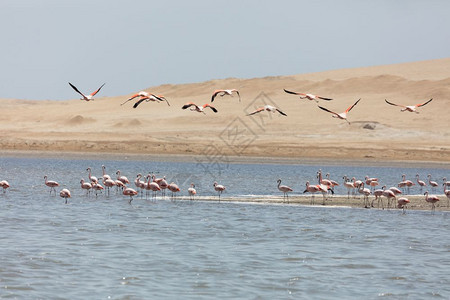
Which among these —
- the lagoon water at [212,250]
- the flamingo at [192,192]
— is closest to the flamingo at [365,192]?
the lagoon water at [212,250]

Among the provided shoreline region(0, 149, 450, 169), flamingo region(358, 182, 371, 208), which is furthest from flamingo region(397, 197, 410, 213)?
shoreline region(0, 149, 450, 169)

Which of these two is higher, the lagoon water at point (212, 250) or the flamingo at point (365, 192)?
the flamingo at point (365, 192)

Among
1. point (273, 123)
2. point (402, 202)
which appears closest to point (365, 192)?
point (402, 202)

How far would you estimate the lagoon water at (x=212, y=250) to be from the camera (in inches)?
553

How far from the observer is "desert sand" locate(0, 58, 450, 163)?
6075cm

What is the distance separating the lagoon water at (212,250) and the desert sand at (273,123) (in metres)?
30.6

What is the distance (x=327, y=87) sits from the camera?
106 meters

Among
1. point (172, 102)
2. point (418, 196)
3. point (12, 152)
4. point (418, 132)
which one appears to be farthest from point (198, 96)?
point (418, 196)

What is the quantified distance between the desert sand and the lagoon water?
30610mm

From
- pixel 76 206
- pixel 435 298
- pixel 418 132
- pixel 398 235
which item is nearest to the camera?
pixel 435 298

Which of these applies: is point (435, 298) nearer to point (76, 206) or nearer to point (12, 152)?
point (76, 206)

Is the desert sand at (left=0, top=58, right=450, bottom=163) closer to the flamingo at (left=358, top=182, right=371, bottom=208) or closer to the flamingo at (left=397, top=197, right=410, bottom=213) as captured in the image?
the flamingo at (left=358, top=182, right=371, bottom=208)

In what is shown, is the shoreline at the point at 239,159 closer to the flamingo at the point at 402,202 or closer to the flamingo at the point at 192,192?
the flamingo at the point at 192,192

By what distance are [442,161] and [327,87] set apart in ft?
168
